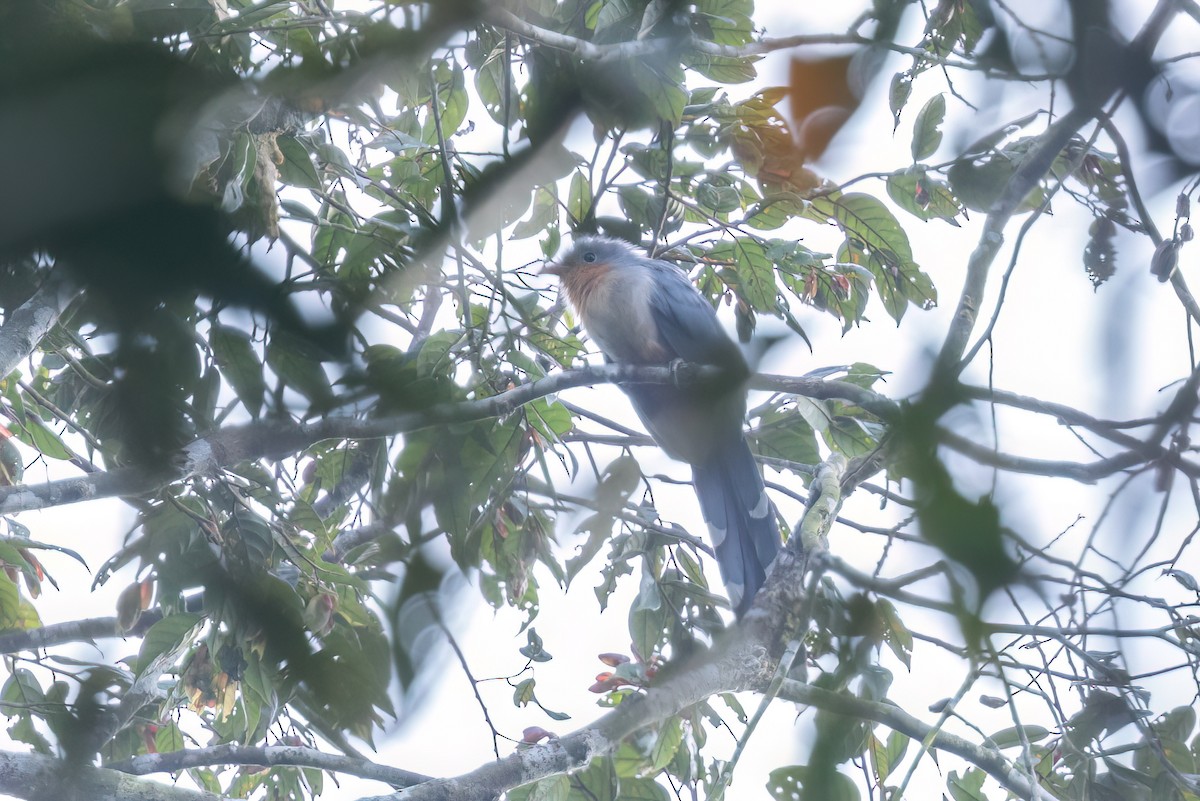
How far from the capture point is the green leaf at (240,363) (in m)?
0.38

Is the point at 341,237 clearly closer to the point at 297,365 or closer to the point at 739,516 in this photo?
the point at 297,365

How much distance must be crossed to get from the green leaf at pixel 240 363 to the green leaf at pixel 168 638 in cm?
83

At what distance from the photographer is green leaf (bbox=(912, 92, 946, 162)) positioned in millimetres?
573

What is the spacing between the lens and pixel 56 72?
36 centimetres

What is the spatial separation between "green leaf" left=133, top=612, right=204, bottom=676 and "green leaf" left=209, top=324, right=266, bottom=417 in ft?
2.72

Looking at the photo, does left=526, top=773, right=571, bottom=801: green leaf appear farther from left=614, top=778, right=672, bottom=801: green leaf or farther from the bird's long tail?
the bird's long tail

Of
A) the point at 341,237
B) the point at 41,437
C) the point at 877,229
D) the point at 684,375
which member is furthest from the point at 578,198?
the point at 41,437

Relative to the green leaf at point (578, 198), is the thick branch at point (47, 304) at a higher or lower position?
lower

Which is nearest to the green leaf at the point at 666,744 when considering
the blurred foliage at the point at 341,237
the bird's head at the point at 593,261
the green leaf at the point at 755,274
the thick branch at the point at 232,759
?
the thick branch at the point at 232,759

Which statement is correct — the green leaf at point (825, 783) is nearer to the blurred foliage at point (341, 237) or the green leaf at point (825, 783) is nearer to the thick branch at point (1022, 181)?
the blurred foliage at point (341, 237)

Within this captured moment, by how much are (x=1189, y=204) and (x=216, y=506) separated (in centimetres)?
122

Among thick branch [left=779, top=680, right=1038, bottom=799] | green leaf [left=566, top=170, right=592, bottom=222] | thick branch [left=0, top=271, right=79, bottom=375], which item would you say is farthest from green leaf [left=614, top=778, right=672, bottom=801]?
thick branch [left=0, top=271, right=79, bottom=375]

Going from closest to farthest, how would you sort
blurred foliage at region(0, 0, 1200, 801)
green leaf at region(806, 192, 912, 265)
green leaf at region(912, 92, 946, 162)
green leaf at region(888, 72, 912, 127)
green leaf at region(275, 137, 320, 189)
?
blurred foliage at region(0, 0, 1200, 801) → green leaf at region(888, 72, 912, 127) → green leaf at region(912, 92, 946, 162) → green leaf at region(806, 192, 912, 265) → green leaf at region(275, 137, 320, 189)

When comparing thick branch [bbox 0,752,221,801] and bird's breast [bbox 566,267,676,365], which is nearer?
thick branch [bbox 0,752,221,801]
